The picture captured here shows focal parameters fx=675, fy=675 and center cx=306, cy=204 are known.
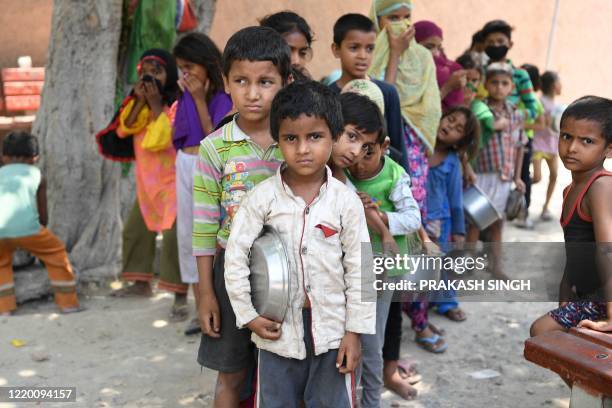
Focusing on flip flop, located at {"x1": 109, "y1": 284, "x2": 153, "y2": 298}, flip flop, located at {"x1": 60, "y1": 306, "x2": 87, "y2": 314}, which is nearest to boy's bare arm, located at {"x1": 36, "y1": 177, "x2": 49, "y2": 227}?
flip flop, located at {"x1": 60, "y1": 306, "x2": 87, "y2": 314}

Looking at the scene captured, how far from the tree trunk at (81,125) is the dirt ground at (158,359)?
48 cm

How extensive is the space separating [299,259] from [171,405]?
4.79 feet

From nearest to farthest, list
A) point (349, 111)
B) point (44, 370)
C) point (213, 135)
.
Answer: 1. point (213, 135)
2. point (349, 111)
3. point (44, 370)

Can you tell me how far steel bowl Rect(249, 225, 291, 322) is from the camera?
2.15 metres

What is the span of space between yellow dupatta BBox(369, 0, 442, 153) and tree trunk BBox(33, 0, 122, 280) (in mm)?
1902

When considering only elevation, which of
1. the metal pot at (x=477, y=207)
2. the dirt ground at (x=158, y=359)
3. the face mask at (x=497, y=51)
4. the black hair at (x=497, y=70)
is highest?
the face mask at (x=497, y=51)

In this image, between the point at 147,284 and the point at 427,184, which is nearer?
the point at 427,184

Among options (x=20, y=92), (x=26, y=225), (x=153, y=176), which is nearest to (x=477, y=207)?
(x=153, y=176)

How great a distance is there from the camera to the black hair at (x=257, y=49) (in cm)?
231

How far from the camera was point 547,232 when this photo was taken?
21.9ft

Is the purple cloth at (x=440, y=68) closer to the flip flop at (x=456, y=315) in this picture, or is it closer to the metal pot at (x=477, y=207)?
the metal pot at (x=477, y=207)

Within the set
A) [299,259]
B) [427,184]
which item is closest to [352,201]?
[299,259]

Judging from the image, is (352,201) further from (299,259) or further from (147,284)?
(147,284)

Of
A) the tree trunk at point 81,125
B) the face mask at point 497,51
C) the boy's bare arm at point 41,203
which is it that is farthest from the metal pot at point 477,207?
the boy's bare arm at point 41,203
